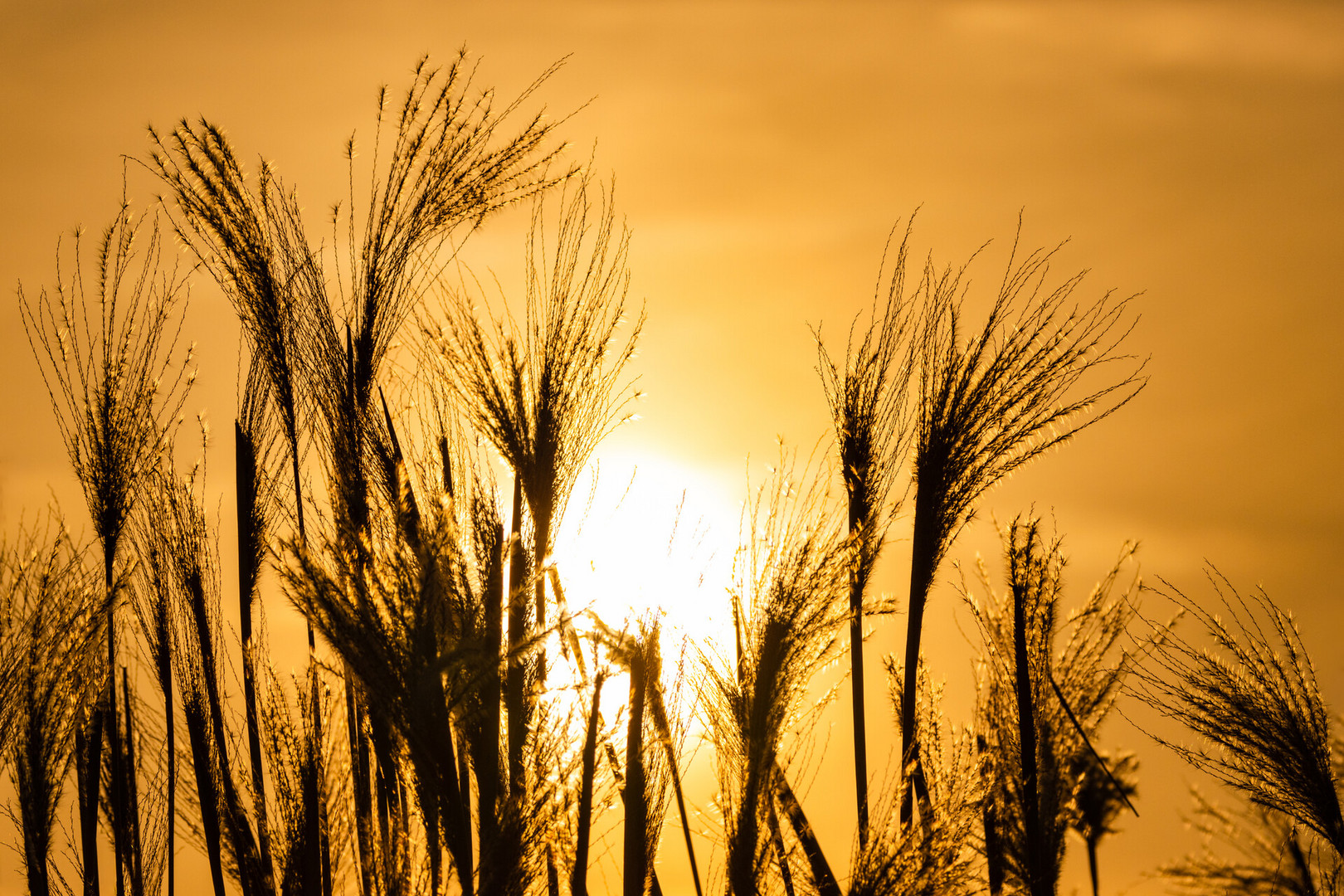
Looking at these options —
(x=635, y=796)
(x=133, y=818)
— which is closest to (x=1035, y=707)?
(x=635, y=796)

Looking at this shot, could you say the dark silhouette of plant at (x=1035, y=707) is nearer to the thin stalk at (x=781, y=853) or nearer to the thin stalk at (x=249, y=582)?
the thin stalk at (x=781, y=853)

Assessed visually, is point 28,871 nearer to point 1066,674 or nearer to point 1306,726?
point 1066,674

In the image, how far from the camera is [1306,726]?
449 centimetres

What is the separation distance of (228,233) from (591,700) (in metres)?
2.04

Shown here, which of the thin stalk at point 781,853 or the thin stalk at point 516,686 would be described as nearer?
the thin stalk at point 516,686

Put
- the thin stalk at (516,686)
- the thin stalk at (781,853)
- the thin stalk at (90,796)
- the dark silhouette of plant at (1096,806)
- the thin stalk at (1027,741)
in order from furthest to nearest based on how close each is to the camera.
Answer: the dark silhouette of plant at (1096,806) → the thin stalk at (90,796) → the thin stalk at (1027,741) → the thin stalk at (781,853) → the thin stalk at (516,686)

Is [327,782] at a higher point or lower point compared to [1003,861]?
higher

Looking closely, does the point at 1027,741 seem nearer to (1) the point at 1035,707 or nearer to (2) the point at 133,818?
(1) the point at 1035,707

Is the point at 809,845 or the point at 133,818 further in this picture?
the point at 133,818

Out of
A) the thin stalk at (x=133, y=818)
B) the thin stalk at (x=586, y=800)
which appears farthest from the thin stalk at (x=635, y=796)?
the thin stalk at (x=133, y=818)

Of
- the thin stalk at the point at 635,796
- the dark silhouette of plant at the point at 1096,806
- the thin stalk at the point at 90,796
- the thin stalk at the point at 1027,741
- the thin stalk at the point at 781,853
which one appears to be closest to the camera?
the thin stalk at the point at 635,796

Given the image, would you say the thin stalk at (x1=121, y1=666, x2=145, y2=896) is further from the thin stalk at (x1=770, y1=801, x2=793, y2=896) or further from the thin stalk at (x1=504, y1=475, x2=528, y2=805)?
the thin stalk at (x1=770, y1=801, x2=793, y2=896)

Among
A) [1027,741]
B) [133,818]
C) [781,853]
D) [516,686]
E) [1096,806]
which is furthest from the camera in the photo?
[1096,806]

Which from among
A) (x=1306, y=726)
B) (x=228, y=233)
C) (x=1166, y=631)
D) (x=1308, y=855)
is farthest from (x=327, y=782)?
(x=1308, y=855)
